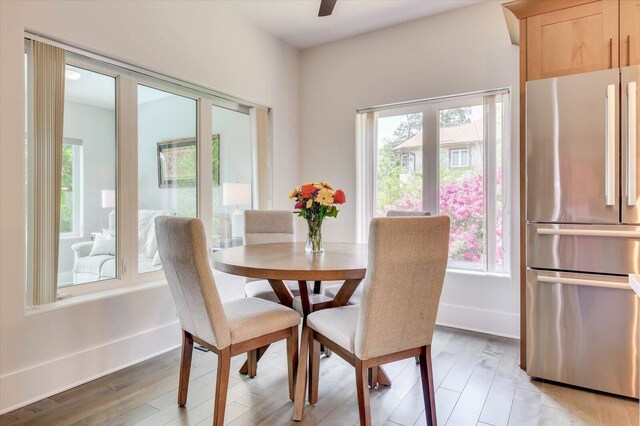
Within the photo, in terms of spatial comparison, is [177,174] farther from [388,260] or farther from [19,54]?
[388,260]

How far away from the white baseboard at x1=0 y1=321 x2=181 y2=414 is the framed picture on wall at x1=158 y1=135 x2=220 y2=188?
115 cm

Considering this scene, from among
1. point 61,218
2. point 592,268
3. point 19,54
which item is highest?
point 19,54

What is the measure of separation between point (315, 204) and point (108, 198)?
1513mm

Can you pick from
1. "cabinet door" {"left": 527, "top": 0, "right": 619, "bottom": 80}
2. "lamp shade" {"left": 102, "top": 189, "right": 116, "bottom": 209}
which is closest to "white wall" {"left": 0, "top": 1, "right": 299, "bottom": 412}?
"lamp shade" {"left": 102, "top": 189, "right": 116, "bottom": 209}

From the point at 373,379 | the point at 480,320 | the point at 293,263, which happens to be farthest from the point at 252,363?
the point at 480,320

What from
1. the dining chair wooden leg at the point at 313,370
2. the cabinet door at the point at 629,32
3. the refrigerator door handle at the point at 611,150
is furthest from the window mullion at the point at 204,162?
the cabinet door at the point at 629,32

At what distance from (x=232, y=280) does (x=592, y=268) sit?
268 cm

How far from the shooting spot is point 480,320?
315 centimetres

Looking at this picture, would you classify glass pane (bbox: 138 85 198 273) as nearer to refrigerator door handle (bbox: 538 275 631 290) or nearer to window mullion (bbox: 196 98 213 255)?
window mullion (bbox: 196 98 213 255)

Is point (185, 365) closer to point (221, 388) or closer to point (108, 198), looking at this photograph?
point (221, 388)

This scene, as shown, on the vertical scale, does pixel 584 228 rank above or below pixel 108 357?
above

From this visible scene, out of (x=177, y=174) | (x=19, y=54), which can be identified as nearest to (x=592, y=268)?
(x=177, y=174)

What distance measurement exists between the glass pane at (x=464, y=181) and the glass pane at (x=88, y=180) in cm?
276

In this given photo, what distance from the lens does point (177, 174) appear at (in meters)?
3.06
